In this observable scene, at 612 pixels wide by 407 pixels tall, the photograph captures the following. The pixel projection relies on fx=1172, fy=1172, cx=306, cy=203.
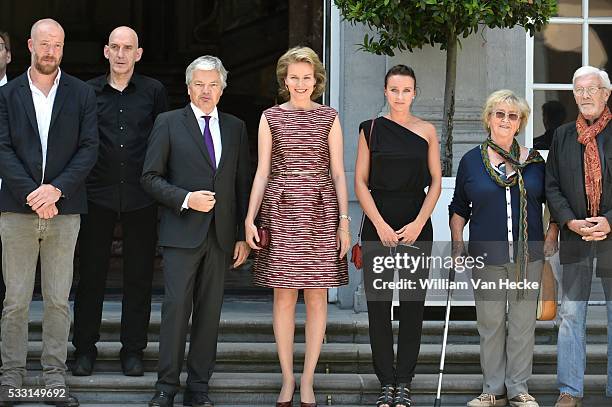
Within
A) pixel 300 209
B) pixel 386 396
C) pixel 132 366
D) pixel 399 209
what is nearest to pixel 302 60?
pixel 300 209

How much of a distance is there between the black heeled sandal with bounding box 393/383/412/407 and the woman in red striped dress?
45 cm

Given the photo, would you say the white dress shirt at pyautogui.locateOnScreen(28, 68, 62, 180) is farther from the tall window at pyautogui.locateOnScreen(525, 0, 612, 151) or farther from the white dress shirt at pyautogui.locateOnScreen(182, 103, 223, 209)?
the tall window at pyautogui.locateOnScreen(525, 0, 612, 151)

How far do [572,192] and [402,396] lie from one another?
1390mm

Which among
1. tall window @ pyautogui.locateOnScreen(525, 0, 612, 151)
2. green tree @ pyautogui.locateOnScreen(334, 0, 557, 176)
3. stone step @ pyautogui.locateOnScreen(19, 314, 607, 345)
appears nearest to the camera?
green tree @ pyautogui.locateOnScreen(334, 0, 557, 176)

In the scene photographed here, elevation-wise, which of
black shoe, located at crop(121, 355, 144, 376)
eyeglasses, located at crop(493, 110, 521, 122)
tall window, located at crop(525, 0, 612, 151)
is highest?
tall window, located at crop(525, 0, 612, 151)

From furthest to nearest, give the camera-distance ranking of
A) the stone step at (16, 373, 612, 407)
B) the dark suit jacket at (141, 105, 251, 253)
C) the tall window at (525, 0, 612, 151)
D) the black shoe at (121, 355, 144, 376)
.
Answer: the tall window at (525, 0, 612, 151) < the black shoe at (121, 355, 144, 376) < the stone step at (16, 373, 612, 407) < the dark suit jacket at (141, 105, 251, 253)

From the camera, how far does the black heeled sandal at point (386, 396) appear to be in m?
6.14

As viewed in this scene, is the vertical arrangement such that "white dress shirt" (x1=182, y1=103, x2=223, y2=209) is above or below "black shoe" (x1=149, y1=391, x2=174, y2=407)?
above

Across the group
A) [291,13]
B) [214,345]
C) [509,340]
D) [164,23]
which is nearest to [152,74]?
[164,23]

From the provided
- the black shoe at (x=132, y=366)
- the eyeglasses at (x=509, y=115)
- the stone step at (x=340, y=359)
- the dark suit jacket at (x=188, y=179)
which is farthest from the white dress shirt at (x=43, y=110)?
the eyeglasses at (x=509, y=115)

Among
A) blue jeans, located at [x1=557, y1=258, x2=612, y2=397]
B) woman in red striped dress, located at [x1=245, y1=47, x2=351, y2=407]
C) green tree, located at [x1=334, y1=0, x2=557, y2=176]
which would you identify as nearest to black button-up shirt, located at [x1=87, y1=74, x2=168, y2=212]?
woman in red striped dress, located at [x1=245, y1=47, x2=351, y2=407]

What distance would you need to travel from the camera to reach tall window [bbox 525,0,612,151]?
8312mm

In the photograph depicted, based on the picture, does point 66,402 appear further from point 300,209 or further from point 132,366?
Result: point 300,209

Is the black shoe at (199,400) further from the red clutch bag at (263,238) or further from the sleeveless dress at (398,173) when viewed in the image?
the sleeveless dress at (398,173)
